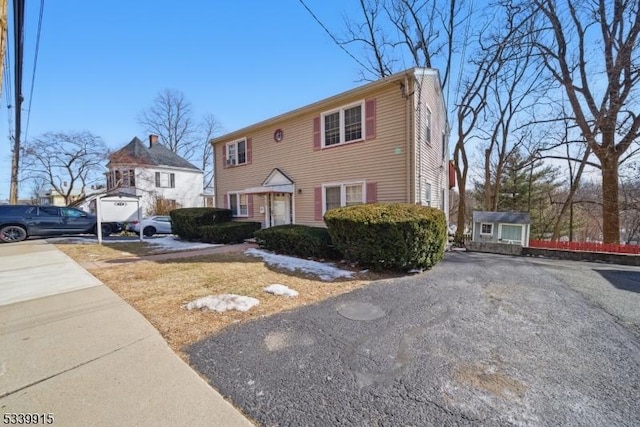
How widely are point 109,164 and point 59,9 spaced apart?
1882 centimetres

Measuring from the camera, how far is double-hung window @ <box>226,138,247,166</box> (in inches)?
528

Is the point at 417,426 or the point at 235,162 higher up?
the point at 235,162

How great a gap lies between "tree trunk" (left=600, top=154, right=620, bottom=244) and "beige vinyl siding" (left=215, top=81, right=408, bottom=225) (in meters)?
10.0

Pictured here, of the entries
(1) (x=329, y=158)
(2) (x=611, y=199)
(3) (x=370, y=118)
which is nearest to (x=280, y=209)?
(1) (x=329, y=158)

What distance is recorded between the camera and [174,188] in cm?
2758

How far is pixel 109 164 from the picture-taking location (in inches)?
864

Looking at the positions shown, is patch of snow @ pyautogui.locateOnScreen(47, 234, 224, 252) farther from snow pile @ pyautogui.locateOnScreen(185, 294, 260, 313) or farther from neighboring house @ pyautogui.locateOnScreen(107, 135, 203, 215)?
neighboring house @ pyautogui.locateOnScreen(107, 135, 203, 215)

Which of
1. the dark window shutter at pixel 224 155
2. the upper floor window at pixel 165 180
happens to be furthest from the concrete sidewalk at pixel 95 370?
the upper floor window at pixel 165 180

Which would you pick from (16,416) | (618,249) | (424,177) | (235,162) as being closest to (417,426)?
(16,416)

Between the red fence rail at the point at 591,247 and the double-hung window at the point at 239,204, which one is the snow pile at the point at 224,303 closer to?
the double-hung window at the point at 239,204

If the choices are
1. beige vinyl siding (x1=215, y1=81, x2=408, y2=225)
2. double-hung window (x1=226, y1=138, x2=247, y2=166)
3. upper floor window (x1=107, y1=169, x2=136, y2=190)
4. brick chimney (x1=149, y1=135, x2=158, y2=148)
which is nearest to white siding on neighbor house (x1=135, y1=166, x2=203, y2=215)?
upper floor window (x1=107, y1=169, x2=136, y2=190)

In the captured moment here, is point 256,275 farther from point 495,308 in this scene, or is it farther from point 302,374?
point 495,308

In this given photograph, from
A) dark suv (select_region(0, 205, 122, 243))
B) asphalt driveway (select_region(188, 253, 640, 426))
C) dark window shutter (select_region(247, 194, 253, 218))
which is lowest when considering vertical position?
asphalt driveway (select_region(188, 253, 640, 426))

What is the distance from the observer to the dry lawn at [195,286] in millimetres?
3447
